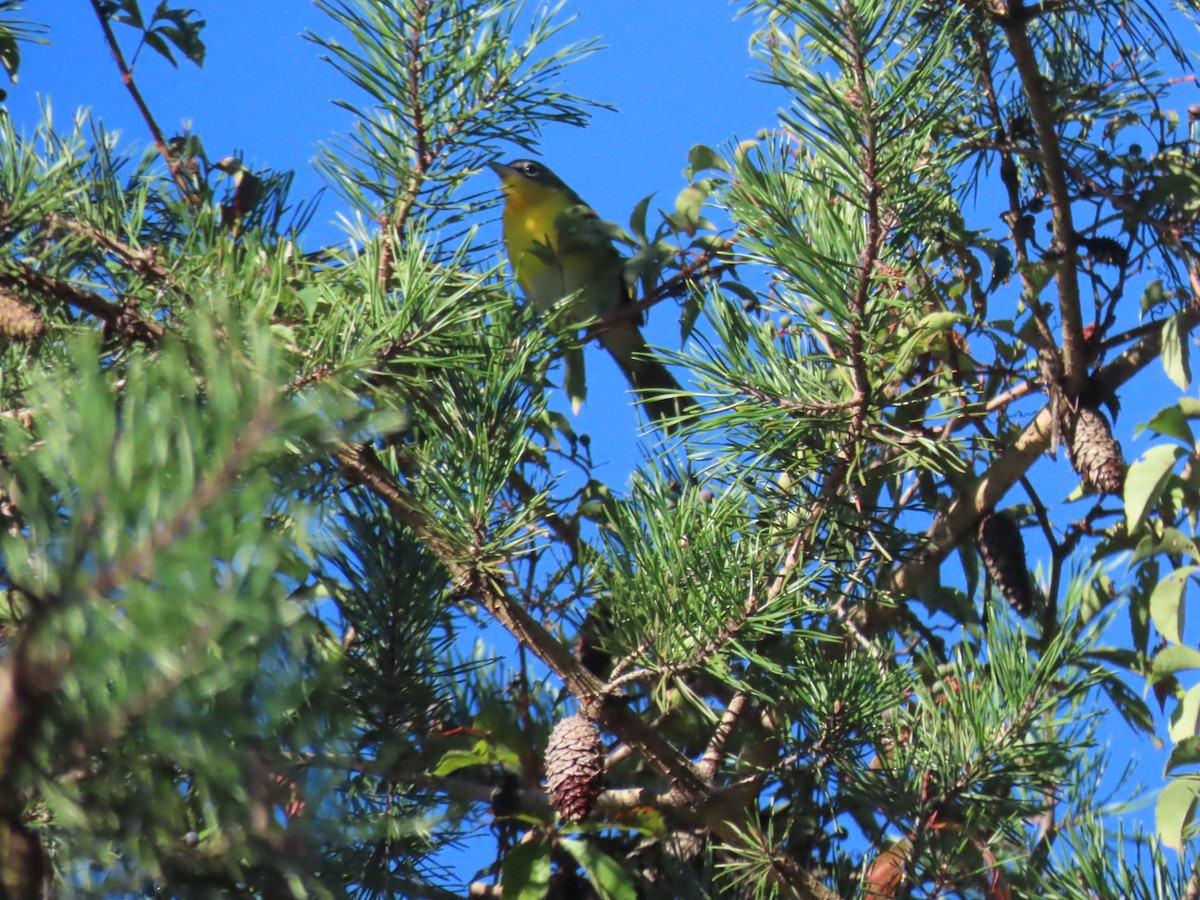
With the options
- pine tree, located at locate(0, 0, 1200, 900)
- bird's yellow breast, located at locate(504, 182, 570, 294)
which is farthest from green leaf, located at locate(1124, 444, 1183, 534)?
Result: bird's yellow breast, located at locate(504, 182, 570, 294)

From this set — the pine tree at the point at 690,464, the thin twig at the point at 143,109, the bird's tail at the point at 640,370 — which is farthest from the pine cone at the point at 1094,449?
the thin twig at the point at 143,109

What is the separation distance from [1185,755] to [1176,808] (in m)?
0.09

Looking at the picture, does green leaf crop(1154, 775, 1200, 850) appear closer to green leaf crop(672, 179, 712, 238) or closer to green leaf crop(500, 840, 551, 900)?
green leaf crop(500, 840, 551, 900)

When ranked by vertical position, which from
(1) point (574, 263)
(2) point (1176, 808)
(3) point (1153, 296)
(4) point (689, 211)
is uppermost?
(1) point (574, 263)

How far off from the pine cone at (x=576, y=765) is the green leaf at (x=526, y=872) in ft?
0.55

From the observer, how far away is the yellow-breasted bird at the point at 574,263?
5.80ft

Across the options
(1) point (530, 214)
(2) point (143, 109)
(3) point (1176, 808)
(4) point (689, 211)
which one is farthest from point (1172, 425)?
(1) point (530, 214)

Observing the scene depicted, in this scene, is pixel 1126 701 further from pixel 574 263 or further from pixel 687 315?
pixel 574 263

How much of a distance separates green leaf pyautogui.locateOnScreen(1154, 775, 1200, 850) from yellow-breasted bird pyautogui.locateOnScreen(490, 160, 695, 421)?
2.43ft

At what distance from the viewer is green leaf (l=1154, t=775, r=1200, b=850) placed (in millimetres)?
1084

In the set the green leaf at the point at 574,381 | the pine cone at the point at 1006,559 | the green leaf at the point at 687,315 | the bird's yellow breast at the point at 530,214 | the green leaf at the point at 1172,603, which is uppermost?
the bird's yellow breast at the point at 530,214

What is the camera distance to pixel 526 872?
125cm

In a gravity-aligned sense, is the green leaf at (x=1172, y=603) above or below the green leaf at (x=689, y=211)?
below

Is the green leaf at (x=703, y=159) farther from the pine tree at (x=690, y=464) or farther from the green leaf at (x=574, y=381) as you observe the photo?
the green leaf at (x=574, y=381)
